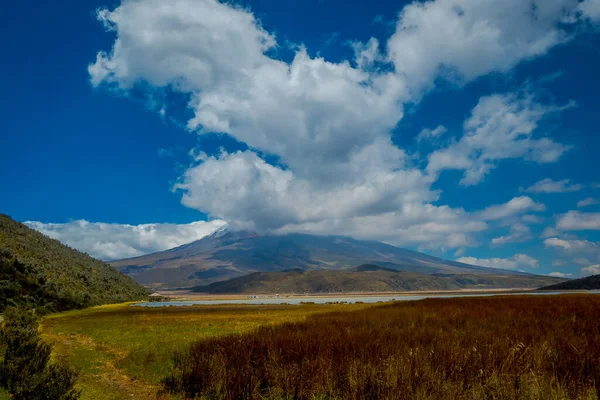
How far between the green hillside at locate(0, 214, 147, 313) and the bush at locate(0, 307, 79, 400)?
44.5m

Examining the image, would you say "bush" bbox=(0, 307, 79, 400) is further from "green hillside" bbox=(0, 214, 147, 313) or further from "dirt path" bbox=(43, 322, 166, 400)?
"green hillside" bbox=(0, 214, 147, 313)

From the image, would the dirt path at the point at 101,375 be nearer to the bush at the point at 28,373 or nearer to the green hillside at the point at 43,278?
the bush at the point at 28,373

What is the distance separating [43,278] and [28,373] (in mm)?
65686

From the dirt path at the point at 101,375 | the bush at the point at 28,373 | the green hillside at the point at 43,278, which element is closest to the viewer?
the bush at the point at 28,373

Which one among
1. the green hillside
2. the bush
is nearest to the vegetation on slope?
the bush

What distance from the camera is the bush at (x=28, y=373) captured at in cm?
972

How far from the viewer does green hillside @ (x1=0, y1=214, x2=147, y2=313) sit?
182 ft

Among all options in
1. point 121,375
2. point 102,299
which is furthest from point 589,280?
point 121,375

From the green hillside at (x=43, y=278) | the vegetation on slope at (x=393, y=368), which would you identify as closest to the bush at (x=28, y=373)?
the vegetation on slope at (x=393, y=368)

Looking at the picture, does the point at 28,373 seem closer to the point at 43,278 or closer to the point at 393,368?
the point at 393,368

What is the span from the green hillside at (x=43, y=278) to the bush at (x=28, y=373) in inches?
1750

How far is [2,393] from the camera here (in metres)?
10.9

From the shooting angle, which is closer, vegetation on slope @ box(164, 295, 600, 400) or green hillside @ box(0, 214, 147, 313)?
vegetation on slope @ box(164, 295, 600, 400)

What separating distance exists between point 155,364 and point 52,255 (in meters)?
83.3
